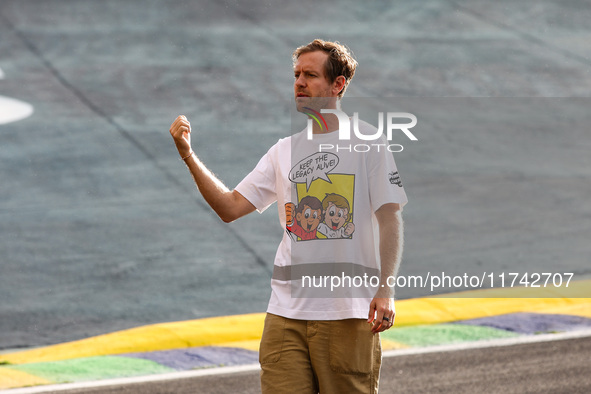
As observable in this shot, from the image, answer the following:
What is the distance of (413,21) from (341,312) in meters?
18.8

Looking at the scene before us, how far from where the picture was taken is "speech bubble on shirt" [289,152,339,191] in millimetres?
3992

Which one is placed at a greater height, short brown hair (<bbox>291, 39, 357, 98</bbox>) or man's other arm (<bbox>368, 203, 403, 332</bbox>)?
short brown hair (<bbox>291, 39, 357, 98</bbox>)

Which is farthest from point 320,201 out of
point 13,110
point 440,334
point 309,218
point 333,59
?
point 13,110

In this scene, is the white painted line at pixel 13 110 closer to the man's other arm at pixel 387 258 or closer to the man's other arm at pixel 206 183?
the man's other arm at pixel 206 183

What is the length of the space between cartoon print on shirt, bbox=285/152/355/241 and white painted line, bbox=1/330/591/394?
11.8 feet

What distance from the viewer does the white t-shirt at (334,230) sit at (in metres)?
3.91

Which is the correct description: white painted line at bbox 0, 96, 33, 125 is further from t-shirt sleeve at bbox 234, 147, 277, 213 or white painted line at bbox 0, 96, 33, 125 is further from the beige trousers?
the beige trousers

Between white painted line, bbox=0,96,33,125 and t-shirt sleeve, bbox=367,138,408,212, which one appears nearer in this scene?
t-shirt sleeve, bbox=367,138,408,212

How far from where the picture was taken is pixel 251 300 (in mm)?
9734

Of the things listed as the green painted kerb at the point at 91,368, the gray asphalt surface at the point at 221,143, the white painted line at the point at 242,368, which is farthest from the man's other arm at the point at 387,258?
the gray asphalt surface at the point at 221,143

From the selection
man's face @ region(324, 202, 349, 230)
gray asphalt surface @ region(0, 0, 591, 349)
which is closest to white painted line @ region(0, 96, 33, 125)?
gray asphalt surface @ region(0, 0, 591, 349)

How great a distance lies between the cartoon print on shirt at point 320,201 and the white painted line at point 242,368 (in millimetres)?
3597

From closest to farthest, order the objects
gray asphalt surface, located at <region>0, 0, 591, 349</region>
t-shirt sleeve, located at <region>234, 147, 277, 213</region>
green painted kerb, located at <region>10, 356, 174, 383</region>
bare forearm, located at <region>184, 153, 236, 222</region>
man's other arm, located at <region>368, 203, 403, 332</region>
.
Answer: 1. man's other arm, located at <region>368, 203, 403, 332</region>
2. bare forearm, located at <region>184, 153, 236, 222</region>
3. t-shirt sleeve, located at <region>234, 147, 277, 213</region>
4. green painted kerb, located at <region>10, 356, 174, 383</region>
5. gray asphalt surface, located at <region>0, 0, 591, 349</region>

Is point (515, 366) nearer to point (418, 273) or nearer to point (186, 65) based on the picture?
point (418, 273)
